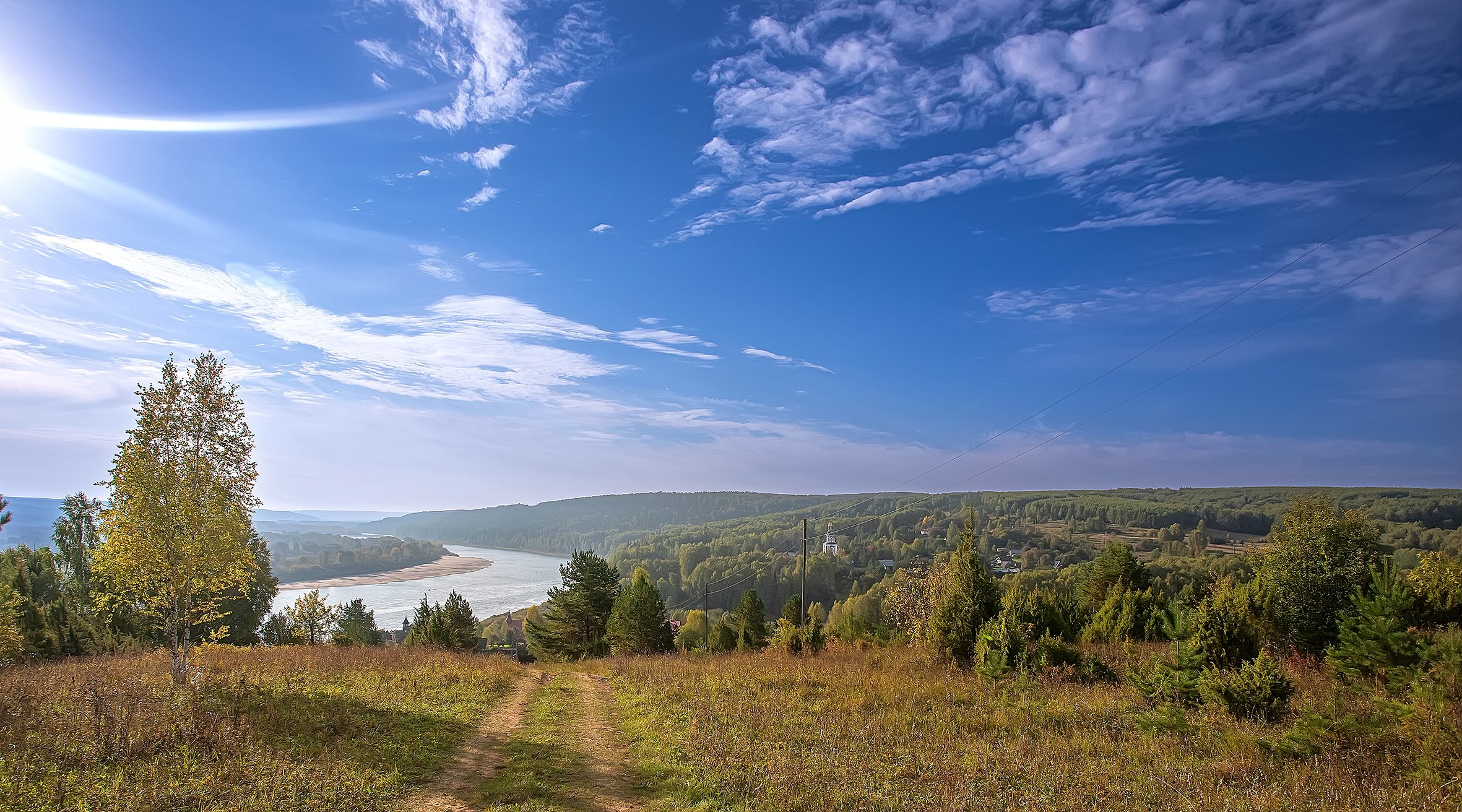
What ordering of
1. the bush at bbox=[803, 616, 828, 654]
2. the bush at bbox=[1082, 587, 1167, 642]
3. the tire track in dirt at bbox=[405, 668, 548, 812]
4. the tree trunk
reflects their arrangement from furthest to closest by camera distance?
the bush at bbox=[803, 616, 828, 654] → the bush at bbox=[1082, 587, 1167, 642] → the tree trunk → the tire track in dirt at bbox=[405, 668, 548, 812]

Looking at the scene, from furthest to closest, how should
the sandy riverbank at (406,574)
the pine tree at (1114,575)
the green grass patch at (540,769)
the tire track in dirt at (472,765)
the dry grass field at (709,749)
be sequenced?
the sandy riverbank at (406,574) < the pine tree at (1114,575) < the green grass patch at (540,769) < the tire track in dirt at (472,765) < the dry grass field at (709,749)

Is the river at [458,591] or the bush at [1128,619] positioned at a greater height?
the bush at [1128,619]

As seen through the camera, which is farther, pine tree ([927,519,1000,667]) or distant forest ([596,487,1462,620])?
distant forest ([596,487,1462,620])

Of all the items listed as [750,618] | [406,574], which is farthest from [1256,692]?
[406,574]

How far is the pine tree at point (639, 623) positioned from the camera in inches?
1245

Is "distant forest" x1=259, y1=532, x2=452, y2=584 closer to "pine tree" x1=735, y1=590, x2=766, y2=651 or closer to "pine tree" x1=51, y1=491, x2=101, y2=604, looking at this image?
"pine tree" x1=51, y1=491, x2=101, y2=604

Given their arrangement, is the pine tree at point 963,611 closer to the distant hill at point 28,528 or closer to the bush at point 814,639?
the bush at point 814,639

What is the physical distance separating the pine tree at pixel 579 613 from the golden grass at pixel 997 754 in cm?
2355

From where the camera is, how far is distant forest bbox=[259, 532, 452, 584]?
454 feet

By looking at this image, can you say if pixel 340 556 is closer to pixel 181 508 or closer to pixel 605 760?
pixel 181 508

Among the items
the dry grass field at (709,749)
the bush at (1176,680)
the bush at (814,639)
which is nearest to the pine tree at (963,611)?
the dry grass field at (709,749)

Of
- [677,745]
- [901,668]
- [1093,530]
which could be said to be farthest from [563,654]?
[1093,530]

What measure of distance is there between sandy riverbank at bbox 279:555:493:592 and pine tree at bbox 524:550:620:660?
3923 inches

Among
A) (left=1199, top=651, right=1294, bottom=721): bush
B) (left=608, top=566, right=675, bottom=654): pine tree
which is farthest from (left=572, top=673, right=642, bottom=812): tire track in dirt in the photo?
(left=608, top=566, right=675, bottom=654): pine tree
